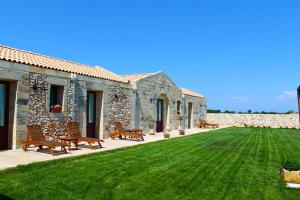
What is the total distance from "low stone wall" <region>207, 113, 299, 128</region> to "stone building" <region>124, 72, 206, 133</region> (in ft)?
27.5

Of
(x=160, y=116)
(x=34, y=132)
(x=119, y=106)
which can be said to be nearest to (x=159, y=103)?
(x=160, y=116)

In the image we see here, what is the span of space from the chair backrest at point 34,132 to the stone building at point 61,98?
0.44m

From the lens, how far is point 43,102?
36.6 feet

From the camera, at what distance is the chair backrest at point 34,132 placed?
32.6ft

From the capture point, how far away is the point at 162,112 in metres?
21.7

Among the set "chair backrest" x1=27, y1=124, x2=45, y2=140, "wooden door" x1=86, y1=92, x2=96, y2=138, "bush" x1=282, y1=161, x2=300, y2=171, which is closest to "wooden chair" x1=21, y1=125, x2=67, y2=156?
"chair backrest" x1=27, y1=124, x2=45, y2=140

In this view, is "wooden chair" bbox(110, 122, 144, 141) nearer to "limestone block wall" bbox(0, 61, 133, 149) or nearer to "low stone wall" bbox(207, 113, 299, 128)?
"limestone block wall" bbox(0, 61, 133, 149)

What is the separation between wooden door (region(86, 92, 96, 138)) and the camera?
47.3ft

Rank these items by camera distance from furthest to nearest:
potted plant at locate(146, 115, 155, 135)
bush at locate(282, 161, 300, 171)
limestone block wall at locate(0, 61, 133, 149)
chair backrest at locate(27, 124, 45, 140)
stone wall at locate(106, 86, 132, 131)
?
potted plant at locate(146, 115, 155, 135)
stone wall at locate(106, 86, 132, 131)
limestone block wall at locate(0, 61, 133, 149)
chair backrest at locate(27, 124, 45, 140)
bush at locate(282, 161, 300, 171)

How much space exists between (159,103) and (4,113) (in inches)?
498

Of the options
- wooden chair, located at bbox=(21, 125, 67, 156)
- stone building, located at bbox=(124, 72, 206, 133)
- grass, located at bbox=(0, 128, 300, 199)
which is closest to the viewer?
grass, located at bbox=(0, 128, 300, 199)

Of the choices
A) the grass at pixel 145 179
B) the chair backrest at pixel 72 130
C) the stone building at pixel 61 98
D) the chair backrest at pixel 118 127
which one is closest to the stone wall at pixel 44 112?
the stone building at pixel 61 98

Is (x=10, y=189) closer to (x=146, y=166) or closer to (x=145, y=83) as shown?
(x=146, y=166)

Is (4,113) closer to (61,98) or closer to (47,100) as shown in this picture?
(47,100)
